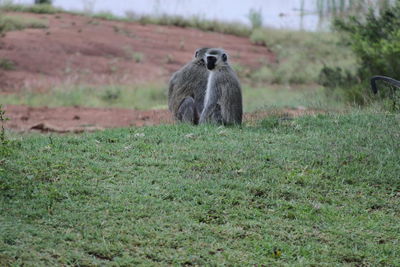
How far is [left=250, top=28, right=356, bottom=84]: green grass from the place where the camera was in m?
23.8

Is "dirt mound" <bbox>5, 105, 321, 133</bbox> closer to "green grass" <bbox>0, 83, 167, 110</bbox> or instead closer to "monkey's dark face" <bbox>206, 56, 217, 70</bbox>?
"green grass" <bbox>0, 83, 167, 110</bbox>

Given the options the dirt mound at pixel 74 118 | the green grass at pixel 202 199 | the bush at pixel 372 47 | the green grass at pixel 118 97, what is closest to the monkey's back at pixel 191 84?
the green grass at pixel 202 199

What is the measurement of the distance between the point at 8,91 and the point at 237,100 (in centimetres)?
1002

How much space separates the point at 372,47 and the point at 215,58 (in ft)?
21.4

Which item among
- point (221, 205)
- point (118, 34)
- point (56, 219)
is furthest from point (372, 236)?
point (118, 34)

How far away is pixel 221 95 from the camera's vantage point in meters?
9.89

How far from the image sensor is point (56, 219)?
580 cm

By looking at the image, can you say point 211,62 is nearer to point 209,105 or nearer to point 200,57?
point 200,57

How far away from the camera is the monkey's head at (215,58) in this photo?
9945mm

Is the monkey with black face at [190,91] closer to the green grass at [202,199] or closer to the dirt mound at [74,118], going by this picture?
the green grass at [202,199]

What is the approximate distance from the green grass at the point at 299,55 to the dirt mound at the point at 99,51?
71cm

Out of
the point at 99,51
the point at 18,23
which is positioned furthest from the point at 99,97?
the point at 18,23

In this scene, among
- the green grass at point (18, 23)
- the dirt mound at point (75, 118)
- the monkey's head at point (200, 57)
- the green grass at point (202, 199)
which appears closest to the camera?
the green grass at point (202, 199)

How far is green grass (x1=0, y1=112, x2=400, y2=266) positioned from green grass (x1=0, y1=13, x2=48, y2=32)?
1672 cm
